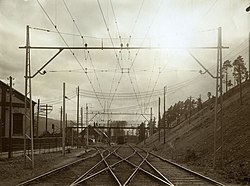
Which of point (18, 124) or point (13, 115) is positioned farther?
point (18, 124)

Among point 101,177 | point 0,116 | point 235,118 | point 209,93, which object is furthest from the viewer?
point 209,93

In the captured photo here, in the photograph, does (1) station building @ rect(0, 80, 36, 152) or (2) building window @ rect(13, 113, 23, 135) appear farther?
(2) building window @ rect(13, 113, 23, 135)

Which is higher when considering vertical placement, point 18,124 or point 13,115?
point 13,115

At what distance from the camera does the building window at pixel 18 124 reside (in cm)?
5462

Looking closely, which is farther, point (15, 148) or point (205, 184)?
point (15, 148)

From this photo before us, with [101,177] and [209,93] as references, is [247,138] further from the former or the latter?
[209,93]

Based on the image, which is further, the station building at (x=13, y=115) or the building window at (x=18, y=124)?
the building window at (x=18, y=124)

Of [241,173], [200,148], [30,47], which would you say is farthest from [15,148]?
[241,173]

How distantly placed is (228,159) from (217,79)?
5.25 meters

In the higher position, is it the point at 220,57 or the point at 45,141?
the point at 220,57

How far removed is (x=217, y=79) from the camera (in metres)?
24.6

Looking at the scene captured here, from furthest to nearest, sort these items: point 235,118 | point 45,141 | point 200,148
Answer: point 45,141, point 235,118, point 200,148

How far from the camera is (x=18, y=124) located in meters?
55.1

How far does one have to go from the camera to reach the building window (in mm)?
54625
